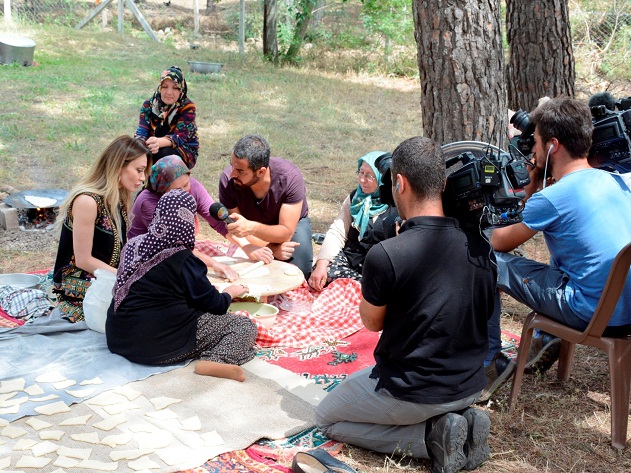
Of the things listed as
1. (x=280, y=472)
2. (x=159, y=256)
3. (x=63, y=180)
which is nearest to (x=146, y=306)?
(x=159, y=256)

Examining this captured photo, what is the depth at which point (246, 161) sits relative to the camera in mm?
4812

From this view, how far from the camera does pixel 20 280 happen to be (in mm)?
5121

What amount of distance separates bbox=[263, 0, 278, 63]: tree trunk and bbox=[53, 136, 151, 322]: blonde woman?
10.7 meters

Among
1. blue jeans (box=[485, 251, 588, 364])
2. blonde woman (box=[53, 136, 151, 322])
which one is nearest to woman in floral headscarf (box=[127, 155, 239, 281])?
blonde woman (box=[53, 136, 151, 322])

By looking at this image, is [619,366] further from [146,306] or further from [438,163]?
[146,306]

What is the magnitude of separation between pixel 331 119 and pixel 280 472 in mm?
8577

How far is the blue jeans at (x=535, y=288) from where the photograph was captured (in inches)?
135

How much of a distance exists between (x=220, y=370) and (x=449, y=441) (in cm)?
138

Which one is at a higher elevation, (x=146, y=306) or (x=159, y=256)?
(x=159, y=256)

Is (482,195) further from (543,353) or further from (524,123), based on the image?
(543,353)

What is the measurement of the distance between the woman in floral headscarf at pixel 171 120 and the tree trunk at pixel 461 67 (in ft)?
7.23

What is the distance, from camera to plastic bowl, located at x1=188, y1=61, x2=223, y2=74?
42.7ft

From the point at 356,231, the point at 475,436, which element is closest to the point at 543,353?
the point at 475,436

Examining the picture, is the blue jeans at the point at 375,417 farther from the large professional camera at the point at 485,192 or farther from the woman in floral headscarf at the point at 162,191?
the woman in floral headscarf at the point at 162,191
